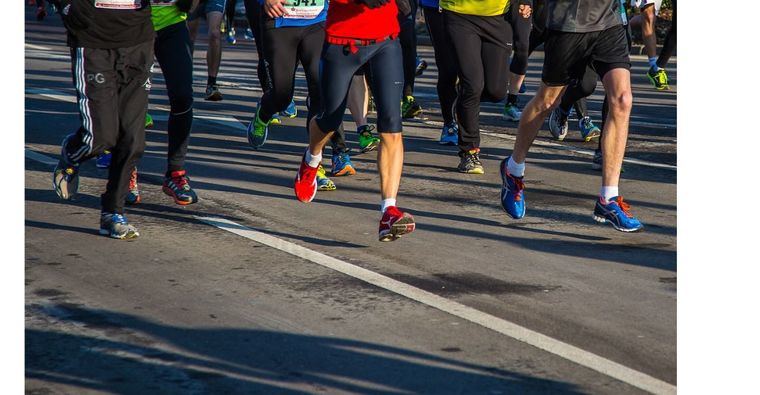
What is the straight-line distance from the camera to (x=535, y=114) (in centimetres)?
859

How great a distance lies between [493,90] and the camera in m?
10.5

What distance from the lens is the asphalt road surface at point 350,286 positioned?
529cm

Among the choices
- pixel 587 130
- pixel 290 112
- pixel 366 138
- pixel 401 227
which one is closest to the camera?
pixel 401 227

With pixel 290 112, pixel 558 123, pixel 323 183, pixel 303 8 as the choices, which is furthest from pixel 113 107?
pixel 290 112

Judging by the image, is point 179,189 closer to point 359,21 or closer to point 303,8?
point 303,8

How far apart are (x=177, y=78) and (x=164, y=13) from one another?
45cm

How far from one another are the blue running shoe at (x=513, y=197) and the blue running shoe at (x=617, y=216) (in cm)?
53

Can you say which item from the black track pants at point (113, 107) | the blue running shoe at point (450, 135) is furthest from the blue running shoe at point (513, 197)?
the blue running shoe at point (450, 135)

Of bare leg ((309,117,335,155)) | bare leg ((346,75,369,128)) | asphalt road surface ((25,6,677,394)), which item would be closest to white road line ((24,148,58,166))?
asphalt road surface ((25,6,677,394))

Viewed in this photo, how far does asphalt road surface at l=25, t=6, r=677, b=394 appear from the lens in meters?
5.29

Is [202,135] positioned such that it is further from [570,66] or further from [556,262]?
[556,262]

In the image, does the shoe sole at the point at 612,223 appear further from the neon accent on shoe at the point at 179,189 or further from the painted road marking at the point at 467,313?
the neon accent on shoe at the point at 179,189

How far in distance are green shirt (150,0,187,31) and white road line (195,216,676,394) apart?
1.31m

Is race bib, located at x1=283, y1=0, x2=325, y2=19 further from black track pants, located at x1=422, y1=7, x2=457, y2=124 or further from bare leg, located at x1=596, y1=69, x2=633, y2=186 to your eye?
bare leg, located at x1=596, y1=69, x2=633, y2=186
